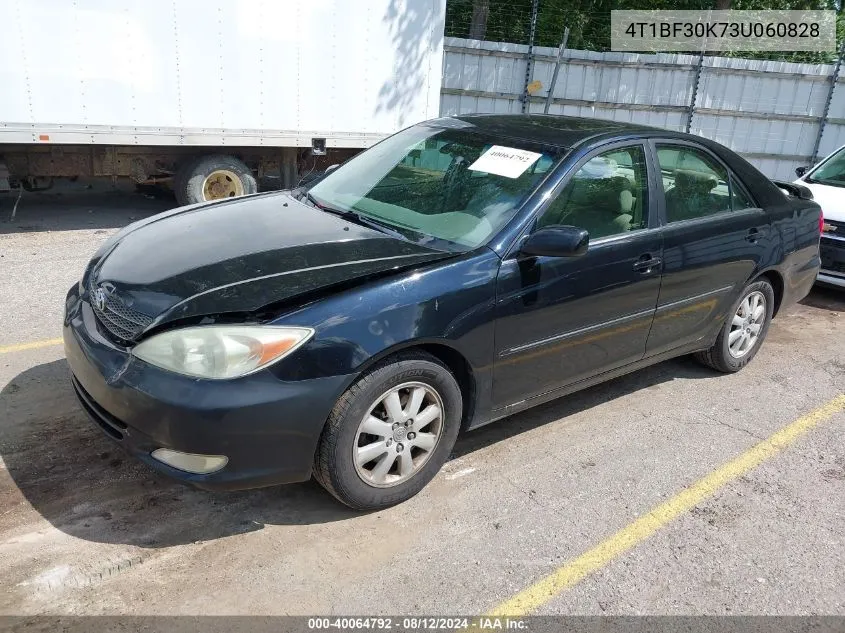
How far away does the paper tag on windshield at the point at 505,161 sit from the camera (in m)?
3.63

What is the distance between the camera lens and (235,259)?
122 inches

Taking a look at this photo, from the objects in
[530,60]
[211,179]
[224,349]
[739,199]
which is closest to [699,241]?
[739,199]

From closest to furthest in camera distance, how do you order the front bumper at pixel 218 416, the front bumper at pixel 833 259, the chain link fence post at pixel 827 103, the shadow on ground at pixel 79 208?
1. the front bumper at pixel 218 416
2. the front bumper at pixel 833 259
3. the shadow on ground at pixel 79 208
4. the chain link fence post at pixel 827 103

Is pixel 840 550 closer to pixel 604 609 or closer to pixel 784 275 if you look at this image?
pixel 604 609

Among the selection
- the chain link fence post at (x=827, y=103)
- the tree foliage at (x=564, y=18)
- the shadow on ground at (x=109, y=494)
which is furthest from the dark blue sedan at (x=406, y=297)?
the tree foliage at (x=564, y=18)

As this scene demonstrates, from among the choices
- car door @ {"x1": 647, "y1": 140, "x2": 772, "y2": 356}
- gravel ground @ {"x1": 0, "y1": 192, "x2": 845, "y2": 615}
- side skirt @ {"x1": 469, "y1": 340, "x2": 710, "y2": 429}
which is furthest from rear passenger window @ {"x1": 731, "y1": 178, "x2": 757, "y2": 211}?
gravel ground @ {"x1": 0, "y1": 192, "x2": 845, "y2": 615}

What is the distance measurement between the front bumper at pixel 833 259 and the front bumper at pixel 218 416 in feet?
19.1

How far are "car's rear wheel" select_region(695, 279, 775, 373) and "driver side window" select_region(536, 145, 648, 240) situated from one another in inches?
51.4

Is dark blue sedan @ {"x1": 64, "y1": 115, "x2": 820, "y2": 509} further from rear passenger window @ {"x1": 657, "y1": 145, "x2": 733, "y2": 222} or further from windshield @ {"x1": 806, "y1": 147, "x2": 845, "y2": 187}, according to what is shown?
windshield @ {"x1": 806, "y1": 147, "x2": 845, "y2": 187}

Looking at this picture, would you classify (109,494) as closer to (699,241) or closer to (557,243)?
(557,243)

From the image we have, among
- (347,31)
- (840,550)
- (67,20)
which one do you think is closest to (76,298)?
(840,550)

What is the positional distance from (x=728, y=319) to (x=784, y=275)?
2.21 ft

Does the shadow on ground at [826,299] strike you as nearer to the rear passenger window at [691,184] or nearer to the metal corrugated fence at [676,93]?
the rear passenger window at [691,184]

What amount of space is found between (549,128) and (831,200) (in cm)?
447
